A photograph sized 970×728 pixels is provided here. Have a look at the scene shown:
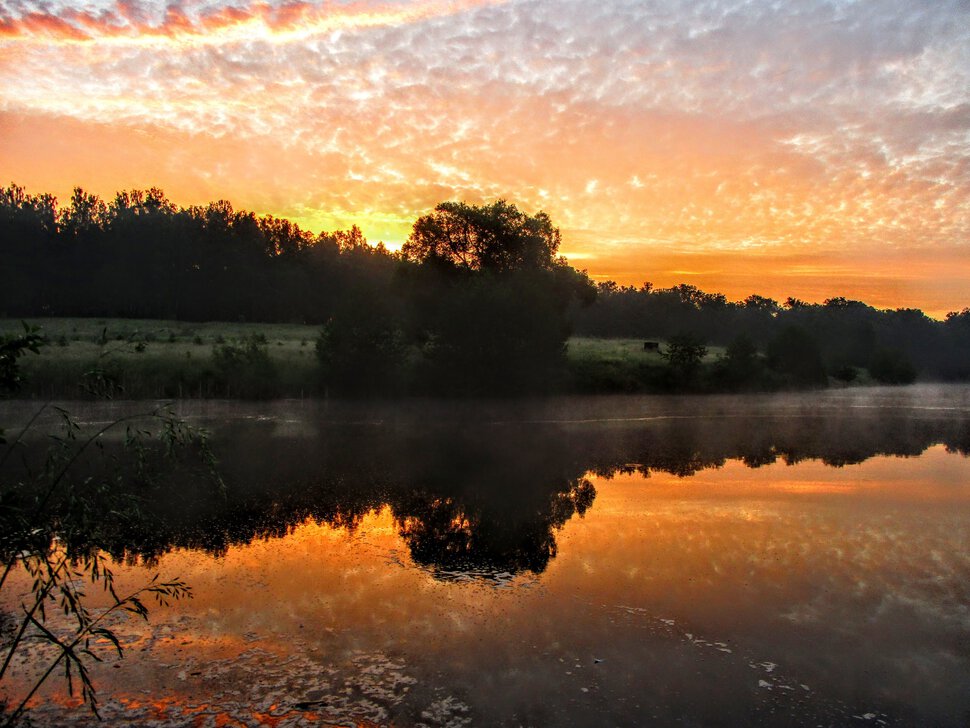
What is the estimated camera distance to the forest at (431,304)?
145ft

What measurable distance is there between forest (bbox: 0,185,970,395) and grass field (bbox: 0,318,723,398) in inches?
16.5

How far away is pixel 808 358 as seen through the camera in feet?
194

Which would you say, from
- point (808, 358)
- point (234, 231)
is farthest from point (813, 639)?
point (234, 231)

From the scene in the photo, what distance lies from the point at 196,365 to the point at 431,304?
16576 mm

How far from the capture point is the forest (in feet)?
145

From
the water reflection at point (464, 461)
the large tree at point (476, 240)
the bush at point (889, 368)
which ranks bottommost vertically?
the water reflection at point (464, 461)

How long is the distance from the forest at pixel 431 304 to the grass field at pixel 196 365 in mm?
419

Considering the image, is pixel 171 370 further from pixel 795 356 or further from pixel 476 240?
pixel 795 356

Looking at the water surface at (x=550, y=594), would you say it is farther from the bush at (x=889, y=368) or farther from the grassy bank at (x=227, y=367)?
the bush at (x=889, y=368)

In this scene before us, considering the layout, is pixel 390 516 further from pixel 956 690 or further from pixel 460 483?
pixel 956 690

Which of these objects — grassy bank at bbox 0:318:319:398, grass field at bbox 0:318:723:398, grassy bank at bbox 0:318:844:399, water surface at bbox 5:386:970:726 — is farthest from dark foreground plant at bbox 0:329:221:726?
grassy bank at bbox 0:318:319:398

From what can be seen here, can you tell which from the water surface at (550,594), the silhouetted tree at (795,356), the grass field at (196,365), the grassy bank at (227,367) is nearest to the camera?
the water surface at (550,594)

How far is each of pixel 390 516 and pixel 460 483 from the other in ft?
12.2

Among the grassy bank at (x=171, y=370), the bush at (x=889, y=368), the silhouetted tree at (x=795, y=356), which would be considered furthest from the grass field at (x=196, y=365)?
the bush at (x=889, y=368)
